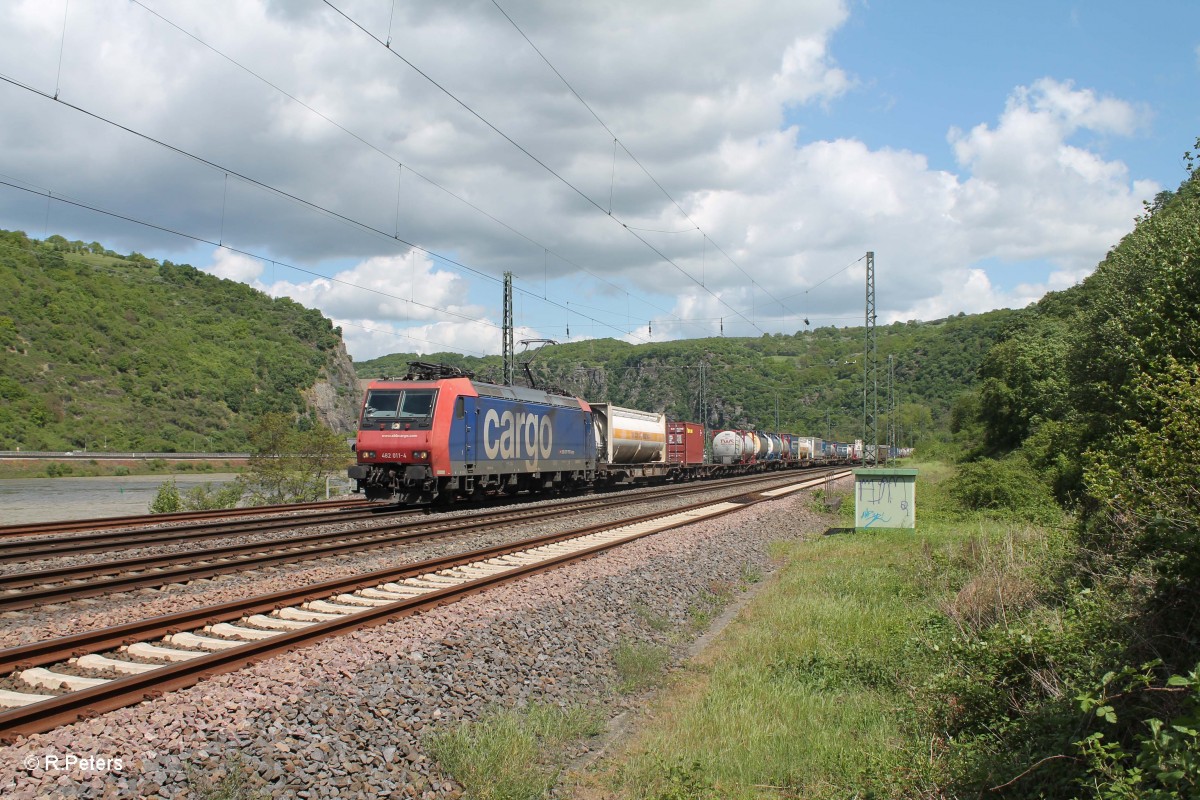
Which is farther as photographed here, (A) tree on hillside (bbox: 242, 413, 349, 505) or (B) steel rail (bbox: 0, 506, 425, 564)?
(A) tree on hillside (bbox: 242, 413, 349, 505)

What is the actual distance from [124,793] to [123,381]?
256ft

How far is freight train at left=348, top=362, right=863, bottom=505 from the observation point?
72.4 ft

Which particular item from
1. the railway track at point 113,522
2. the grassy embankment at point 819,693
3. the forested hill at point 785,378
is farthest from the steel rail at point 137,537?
the forested hill at point 785,378

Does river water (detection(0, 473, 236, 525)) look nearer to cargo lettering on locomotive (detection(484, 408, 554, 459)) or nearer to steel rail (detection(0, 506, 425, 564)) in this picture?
steel rail (detection(0, 506, 425, 564))

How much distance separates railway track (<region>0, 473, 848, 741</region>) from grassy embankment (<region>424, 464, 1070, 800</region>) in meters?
2.56

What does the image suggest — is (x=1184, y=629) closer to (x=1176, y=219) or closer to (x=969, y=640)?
(x=969, y=640)

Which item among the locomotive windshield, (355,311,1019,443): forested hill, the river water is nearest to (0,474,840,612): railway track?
the locomotive windshield

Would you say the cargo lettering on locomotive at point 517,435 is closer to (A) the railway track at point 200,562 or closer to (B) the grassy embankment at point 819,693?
(A) the railway track at point 200,562

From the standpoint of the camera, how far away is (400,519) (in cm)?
2044

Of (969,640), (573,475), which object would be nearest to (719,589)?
(969,640)

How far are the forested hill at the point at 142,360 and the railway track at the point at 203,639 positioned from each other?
61.8 meters

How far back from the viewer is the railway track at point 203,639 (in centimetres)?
612

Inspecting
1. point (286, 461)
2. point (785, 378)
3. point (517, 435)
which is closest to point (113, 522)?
point (286, 461)

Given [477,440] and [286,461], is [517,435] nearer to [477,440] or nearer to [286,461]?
[477,440]
